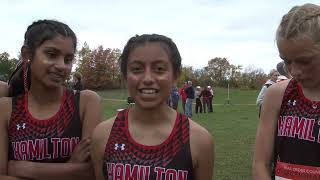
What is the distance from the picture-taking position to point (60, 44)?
2699mm

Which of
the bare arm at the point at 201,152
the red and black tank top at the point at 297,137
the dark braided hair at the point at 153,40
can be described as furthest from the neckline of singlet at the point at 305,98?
the dark braided hair at the point at 153,40

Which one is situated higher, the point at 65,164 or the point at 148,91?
the point at 148,91

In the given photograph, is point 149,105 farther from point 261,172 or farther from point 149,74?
point 261,172

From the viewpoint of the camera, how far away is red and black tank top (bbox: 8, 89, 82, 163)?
2.62 meters

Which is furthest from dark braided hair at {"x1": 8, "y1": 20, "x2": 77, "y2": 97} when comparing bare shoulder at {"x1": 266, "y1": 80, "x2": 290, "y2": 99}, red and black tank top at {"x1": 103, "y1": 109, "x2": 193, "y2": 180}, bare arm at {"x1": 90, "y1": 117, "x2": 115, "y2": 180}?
bare shoulder at {"x1": 266, "y1": 80, "x2": 290, "y2": 99}

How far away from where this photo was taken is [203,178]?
244 cm

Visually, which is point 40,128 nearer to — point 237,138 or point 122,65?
point 122,65

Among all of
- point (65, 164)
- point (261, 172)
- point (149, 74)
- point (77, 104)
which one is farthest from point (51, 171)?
point (261, 172)

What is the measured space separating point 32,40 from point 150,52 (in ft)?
2.48

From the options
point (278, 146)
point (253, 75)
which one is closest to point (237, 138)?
point (278, 146)

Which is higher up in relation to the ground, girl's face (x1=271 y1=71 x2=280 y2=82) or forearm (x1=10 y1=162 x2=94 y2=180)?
girl's face (x1=271 y1=71 x2=280 y2=82)

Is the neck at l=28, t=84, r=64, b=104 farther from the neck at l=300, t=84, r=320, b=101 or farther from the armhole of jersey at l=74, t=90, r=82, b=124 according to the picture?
the neck at l=300, t=84, r=320, b=101

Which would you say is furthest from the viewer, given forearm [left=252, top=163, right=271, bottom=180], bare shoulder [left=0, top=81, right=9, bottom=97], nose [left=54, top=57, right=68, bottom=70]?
bare shoulder [left=0, top=81, right=9, bottom=97]

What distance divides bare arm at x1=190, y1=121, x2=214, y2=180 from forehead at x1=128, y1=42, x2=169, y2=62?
0.40 m
